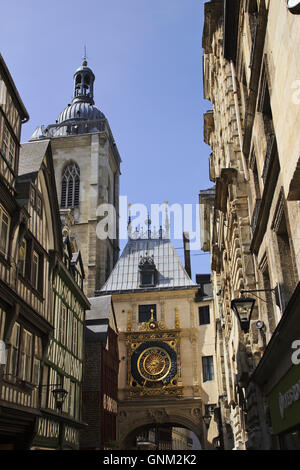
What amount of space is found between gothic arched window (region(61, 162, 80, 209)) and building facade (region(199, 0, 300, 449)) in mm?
29680

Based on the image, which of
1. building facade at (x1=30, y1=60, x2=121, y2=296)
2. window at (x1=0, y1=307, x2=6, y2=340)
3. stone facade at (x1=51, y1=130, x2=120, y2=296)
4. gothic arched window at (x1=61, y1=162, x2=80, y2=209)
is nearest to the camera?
window at (x1=0, y1=307, x2=6, y2=340)

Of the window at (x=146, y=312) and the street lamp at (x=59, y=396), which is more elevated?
the window at (x=146, y=312)

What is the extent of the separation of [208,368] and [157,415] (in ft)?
13.9

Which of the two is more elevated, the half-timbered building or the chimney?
the chimney

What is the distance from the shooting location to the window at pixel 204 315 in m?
32.8

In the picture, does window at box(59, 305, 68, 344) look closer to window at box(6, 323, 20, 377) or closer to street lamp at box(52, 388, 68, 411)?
street lamp at box(52, 388, 68, 411)

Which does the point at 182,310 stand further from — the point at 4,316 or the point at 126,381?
the point at 4,316

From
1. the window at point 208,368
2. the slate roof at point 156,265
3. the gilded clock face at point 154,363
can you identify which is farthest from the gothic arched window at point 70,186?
the window at point 208,368

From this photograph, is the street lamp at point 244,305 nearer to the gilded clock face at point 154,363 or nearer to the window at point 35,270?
the window at point 35,270

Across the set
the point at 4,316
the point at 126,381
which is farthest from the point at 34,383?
the point at 126,381

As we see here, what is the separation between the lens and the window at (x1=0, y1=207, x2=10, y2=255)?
42.3 feet

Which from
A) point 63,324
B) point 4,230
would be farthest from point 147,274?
point 4,230

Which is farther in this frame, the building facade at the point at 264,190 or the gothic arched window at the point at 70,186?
the gothic arched window at the point at 70,186
